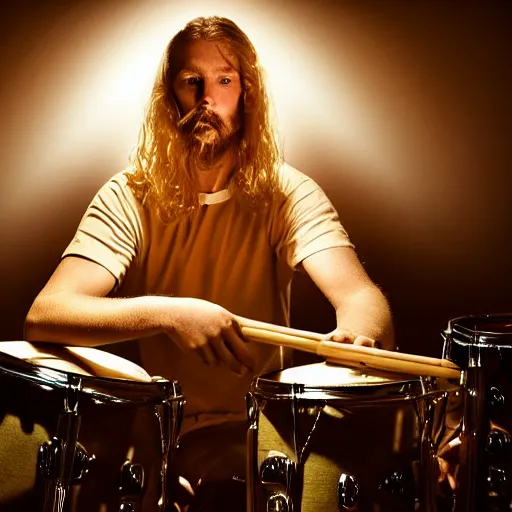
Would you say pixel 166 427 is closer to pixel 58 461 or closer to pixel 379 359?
pixel 58 461

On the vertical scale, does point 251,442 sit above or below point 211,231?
below

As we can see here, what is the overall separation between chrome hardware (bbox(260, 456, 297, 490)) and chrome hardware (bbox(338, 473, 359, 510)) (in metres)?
0.10

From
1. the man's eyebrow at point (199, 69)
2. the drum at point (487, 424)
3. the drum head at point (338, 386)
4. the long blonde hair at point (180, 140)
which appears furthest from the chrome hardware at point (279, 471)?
the man's eyebrow at point (199, 69)

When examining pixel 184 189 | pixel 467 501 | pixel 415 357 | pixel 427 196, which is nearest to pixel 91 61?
pixel 184 189

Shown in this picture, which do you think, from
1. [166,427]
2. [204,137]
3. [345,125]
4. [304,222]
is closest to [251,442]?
[166,427]

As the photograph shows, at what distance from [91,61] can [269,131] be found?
1.60 ft

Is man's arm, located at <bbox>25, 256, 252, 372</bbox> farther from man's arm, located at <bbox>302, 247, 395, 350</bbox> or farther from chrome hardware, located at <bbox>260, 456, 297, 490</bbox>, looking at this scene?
chrome hardware, located at <bbox>260, 456, 297, 490</bbox>

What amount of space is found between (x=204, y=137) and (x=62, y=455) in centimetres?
89

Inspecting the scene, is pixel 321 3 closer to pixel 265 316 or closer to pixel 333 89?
pixel 333 89

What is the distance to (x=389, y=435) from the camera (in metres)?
1.78

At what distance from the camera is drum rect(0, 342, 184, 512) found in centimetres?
176

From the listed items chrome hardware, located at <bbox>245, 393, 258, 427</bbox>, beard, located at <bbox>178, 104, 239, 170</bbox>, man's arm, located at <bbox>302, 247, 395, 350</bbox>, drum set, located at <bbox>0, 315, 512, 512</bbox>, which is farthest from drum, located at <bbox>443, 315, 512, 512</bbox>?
beard, located at <bbox>178, 104, 239, 170</bbox>

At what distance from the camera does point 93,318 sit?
7.04 feet

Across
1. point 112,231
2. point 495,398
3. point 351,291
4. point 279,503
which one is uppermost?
point 112,231
